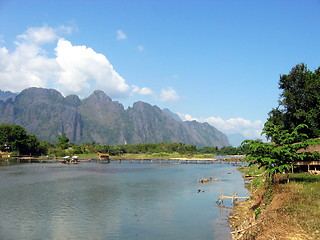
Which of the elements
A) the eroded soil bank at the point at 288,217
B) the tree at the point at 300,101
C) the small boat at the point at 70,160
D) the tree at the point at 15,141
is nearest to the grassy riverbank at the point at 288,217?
the eroded soil bank at the point at 288,217

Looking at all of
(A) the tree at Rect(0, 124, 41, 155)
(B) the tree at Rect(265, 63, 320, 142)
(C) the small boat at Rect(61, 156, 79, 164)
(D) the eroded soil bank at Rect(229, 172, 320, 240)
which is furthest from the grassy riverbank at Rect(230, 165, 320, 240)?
(A) the tree at Rect(0, 124, 41, 155)

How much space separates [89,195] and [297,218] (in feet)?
118

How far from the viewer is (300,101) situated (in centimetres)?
5875

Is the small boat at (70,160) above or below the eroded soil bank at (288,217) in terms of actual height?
below

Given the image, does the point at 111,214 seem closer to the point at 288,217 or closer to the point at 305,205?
the point at 288,217

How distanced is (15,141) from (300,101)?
437 ft

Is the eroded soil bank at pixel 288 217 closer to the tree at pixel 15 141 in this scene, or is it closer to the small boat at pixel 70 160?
the small boat at pixel 70 160

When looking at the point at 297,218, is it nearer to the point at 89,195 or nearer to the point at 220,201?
the point at 220,201

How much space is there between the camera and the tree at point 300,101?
55.2m

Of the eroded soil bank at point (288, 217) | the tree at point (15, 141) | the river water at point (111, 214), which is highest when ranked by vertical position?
the tree at point (15, 141)

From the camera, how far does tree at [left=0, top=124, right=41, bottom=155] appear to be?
146375 mm

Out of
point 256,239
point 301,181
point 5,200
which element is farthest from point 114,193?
point 256,239

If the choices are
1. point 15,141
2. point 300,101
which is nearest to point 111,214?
point 300,101

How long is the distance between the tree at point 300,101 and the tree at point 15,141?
126 meters
